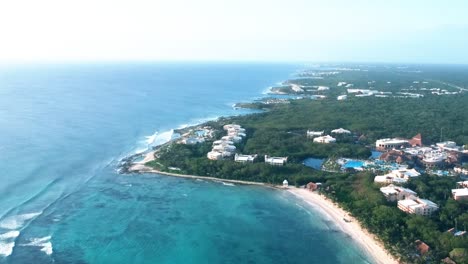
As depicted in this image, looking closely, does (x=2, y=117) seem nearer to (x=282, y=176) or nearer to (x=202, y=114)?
(x=202, y=114)

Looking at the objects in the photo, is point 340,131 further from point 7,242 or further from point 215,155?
point 7,242

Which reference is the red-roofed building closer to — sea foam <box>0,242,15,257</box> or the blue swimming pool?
the blue swimming pool

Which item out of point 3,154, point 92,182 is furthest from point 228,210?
point 3,154

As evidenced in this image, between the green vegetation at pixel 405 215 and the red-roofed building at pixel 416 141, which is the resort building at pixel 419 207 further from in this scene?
the red-roofed building at pixel 416 141

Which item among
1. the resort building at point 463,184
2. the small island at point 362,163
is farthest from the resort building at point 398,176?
the resort building at point 463,184

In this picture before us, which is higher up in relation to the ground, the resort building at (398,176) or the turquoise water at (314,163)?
the resort building at (398,176)

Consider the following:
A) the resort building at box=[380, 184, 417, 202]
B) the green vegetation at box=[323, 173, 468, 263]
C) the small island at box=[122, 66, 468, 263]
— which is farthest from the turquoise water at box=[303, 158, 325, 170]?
the resort building at box=[380, 184, 417, 202]
